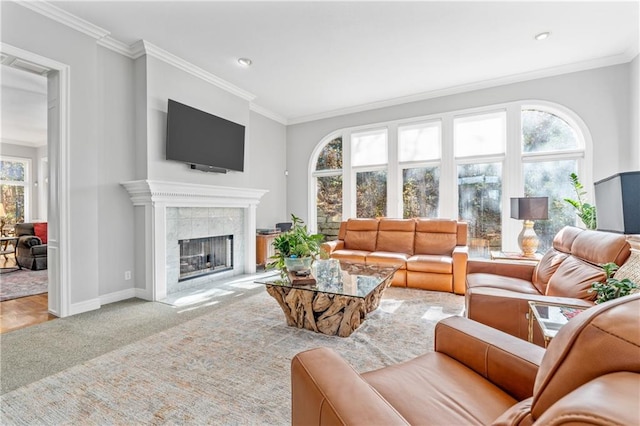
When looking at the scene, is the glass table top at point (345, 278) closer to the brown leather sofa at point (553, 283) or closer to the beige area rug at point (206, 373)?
the beige area rug at point (206, 373)

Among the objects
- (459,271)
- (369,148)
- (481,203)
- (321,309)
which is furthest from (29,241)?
(481,203)

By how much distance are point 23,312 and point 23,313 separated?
39mm

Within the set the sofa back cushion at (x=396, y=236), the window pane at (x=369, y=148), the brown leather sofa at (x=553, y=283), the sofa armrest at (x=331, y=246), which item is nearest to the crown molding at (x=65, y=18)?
the sofa armrest at (x=331, y=246)

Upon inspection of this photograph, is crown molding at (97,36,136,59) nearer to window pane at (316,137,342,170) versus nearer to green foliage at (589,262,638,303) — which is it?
window pane at (316,137,342,170)

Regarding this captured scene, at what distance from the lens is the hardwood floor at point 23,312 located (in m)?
2.77

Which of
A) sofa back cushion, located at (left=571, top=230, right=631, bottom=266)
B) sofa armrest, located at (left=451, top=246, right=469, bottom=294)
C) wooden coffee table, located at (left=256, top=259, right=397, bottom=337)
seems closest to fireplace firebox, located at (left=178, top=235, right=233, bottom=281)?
wooden coffee table, located at (left=256, top=259, right=397, bottom=337)

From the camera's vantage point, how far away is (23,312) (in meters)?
3.08

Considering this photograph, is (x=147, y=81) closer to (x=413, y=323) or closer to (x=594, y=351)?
(x=413, y=323)

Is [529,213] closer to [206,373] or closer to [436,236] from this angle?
[436,236]

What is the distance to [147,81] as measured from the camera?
3.53 m

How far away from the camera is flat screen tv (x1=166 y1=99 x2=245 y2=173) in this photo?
3744mm

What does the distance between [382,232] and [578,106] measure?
3.15 metres

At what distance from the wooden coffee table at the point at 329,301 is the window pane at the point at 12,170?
8862 mm

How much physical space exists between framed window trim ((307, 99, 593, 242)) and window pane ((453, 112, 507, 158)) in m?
0.08
